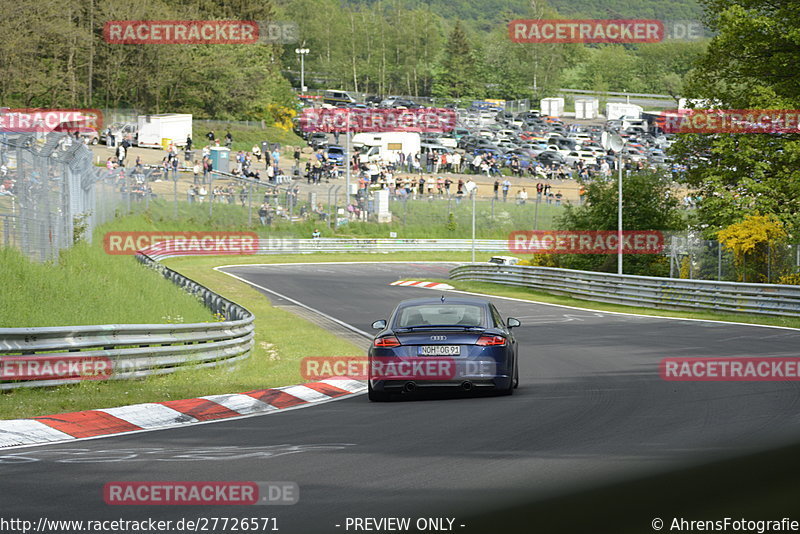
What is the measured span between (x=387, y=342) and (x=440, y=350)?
0.65 m

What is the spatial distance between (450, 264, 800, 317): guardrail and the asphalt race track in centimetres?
1152

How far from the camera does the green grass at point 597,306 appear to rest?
1011 inches

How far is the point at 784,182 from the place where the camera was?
33.1 metres

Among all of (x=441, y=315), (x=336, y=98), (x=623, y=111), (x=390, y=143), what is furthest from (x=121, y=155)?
(x=623, y=111)

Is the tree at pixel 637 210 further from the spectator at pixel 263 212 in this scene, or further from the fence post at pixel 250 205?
the spectator at pixel 263 212

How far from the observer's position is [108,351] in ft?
43.8

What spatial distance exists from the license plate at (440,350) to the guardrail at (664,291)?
15.9 m

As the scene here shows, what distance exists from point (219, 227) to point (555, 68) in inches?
4952

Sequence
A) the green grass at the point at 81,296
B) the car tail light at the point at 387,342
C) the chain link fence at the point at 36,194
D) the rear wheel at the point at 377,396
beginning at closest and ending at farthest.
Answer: the car tail light at the point at 387,342 → the rear wheel at the point at 377,396 → the green grass at the point at 81,296 → the chain link fence at the point at 36,194

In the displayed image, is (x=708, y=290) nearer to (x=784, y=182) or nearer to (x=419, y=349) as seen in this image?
(x=784, y=182)

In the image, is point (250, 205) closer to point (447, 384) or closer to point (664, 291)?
point (664, 291)

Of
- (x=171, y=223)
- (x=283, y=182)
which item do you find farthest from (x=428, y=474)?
(x=283, y=182)

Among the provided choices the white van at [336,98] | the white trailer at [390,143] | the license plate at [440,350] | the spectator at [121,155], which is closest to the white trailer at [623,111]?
the white van at [336,98]

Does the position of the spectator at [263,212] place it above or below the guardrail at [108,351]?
above
